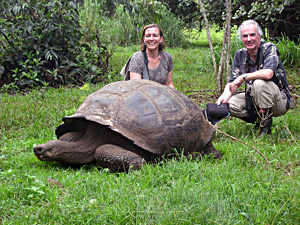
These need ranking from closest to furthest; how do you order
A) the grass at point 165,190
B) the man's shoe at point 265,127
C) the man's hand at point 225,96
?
the grass at point 165,190 → the man's hand at point 225,96 → the man's shoe at point 265,127

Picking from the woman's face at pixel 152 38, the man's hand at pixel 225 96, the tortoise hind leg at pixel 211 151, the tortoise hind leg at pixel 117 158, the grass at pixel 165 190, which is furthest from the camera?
the woman's face at pixel 152 38

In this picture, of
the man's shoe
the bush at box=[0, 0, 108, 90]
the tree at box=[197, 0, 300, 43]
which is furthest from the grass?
the tree at box=[197, 0, 300, 43]

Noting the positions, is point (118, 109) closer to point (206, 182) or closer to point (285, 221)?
point (206, 182)

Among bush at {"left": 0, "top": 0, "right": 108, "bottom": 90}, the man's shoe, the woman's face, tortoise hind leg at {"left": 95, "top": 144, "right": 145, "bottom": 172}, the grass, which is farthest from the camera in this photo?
bush at {"left": 0, "top": 0, "right": 108, "bottom": 90}

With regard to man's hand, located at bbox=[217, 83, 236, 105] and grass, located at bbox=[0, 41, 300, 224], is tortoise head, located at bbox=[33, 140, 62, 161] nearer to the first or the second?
grass, located at bbox=[0, 41, 300, 224]

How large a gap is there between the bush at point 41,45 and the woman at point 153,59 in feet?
8.15

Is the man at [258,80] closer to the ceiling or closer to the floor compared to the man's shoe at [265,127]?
closer to the ceiling

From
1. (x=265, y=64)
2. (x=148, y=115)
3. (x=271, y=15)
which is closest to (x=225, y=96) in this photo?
(x=265, y=64)

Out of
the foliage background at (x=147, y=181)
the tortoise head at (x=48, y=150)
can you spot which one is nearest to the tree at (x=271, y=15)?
the foliage background at (x=147, y=181)

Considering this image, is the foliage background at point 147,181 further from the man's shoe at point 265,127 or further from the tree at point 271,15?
the tree at point 271,15

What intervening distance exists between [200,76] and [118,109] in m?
4.94

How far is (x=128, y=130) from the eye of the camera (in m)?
3.25

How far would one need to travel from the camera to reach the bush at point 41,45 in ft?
23.0

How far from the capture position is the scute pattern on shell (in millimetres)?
3289
